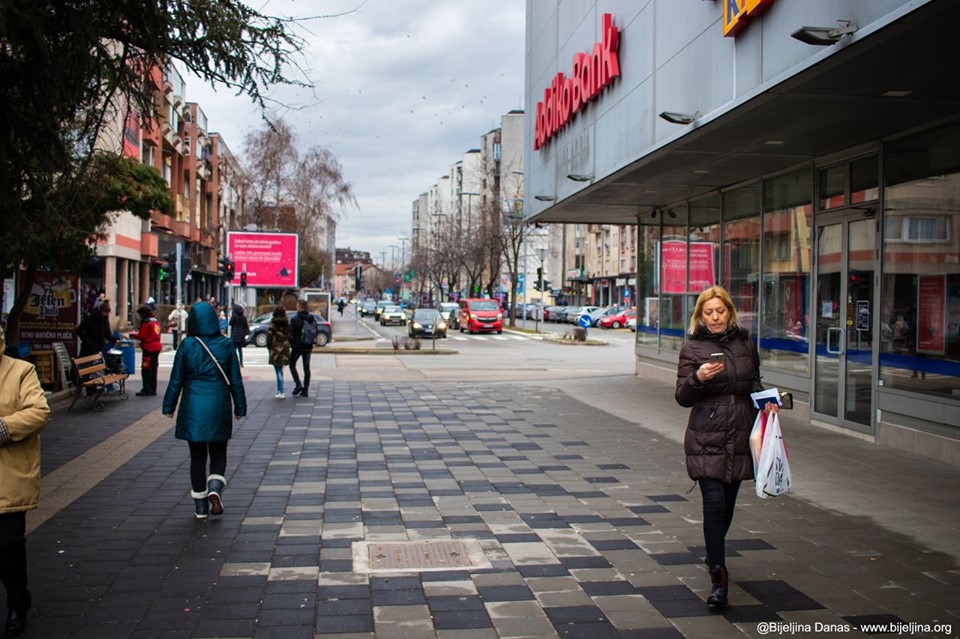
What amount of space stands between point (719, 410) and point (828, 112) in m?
5.50

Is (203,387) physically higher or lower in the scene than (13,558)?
higher

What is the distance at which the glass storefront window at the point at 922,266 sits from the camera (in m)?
9.45

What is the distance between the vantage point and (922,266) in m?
9.92

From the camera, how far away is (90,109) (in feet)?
23.6

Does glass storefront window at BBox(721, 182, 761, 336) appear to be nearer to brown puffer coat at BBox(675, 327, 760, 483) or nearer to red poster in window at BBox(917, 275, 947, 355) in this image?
red poster in window at BBox(917, 275, 947, 355)

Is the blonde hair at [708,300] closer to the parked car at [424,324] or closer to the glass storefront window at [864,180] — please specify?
the glass storefront window at [864,180]

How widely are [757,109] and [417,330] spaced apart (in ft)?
107

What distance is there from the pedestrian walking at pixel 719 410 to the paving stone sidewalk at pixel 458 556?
1.85ft

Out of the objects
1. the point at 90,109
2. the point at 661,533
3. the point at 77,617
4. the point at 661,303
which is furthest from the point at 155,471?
the point at 661,303

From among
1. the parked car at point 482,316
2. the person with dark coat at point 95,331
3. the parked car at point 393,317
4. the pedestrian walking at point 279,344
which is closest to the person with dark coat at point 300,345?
the pedestrian walking at point 279,344

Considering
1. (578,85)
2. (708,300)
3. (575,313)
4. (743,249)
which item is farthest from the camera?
(575,313)

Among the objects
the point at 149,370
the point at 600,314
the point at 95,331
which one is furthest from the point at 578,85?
the point at 600,314

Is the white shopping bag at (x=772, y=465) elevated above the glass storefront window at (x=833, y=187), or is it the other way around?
the glass storefront window at (x=833, y=187)

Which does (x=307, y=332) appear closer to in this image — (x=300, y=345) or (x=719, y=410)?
(x=300, y=345)
